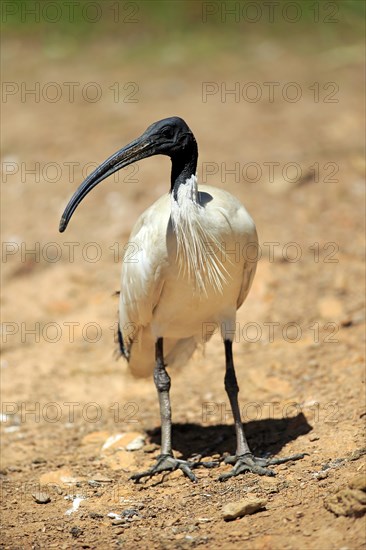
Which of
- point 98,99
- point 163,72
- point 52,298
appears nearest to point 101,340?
point 52,298

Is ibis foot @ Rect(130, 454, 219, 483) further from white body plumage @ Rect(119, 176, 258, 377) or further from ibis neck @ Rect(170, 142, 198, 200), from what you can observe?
ibis neck @ Rect(170, 142, 198, 200)

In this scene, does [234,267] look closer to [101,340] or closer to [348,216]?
[101,340]

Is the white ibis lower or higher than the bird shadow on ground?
higher

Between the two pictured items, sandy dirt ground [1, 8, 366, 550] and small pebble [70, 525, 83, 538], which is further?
sandy dirt ground [1, 8, 366, 550]

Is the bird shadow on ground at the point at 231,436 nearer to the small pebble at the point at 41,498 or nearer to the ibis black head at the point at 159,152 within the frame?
the small pebble at the point at 41,498

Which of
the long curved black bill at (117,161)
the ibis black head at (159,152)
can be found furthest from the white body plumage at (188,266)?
the long curved black bill at (117,161)

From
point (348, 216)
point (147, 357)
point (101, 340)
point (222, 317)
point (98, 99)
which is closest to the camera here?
point (222, 317)

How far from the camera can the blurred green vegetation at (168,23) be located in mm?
14164

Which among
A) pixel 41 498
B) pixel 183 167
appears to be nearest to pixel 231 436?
pixel 41 498

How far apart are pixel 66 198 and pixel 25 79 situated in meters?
4.09

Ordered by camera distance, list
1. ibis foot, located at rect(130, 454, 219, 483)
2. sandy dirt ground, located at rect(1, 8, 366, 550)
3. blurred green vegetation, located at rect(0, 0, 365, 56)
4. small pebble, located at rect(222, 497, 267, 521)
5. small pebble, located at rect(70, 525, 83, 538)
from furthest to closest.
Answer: blurred green vegetation, located at rect(0, 0, 365, 56)
ibis foot, located at rect(130, 454, 219, 483)
sandy dirt ground, located at rect(1, 8, 366, 550)
small pebble, located at rect(70, 525, 83, 538)
small pebble, located at rect(222, 497, 267, 521)

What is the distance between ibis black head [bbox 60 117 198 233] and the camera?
5.48 meters

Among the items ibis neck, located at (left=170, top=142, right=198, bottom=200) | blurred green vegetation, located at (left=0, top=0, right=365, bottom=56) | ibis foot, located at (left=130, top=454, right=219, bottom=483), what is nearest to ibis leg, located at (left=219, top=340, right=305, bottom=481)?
ibis foot, located at (left=130, top=454, right=219, bottom=483)

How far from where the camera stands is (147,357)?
21.7 ft
